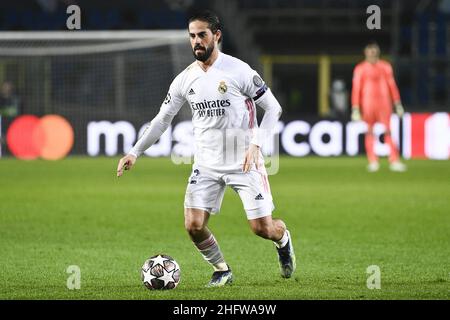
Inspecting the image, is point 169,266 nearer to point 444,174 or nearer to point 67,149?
point 444,174

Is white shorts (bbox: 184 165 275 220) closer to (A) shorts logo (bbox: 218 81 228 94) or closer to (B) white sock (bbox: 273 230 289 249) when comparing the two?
(B) white sock (bbox: 273 230 289 249)

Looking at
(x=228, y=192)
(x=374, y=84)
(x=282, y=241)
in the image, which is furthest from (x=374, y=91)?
(x=282, y=241)

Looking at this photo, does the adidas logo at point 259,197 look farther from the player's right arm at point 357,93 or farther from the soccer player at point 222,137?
the player's right arm at point 357,93

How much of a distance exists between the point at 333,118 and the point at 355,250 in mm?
14126

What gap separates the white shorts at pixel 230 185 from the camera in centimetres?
737

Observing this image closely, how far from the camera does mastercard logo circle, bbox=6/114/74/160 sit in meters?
23.2

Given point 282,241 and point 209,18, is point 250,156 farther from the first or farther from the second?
point 209,18

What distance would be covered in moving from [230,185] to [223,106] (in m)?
0.56

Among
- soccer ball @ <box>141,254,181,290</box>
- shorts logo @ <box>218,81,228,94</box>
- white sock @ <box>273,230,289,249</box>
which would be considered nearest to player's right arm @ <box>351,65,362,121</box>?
white sock @ <box>273,230,289,249</box>

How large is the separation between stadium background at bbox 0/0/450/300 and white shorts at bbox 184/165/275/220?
56 centimetres
